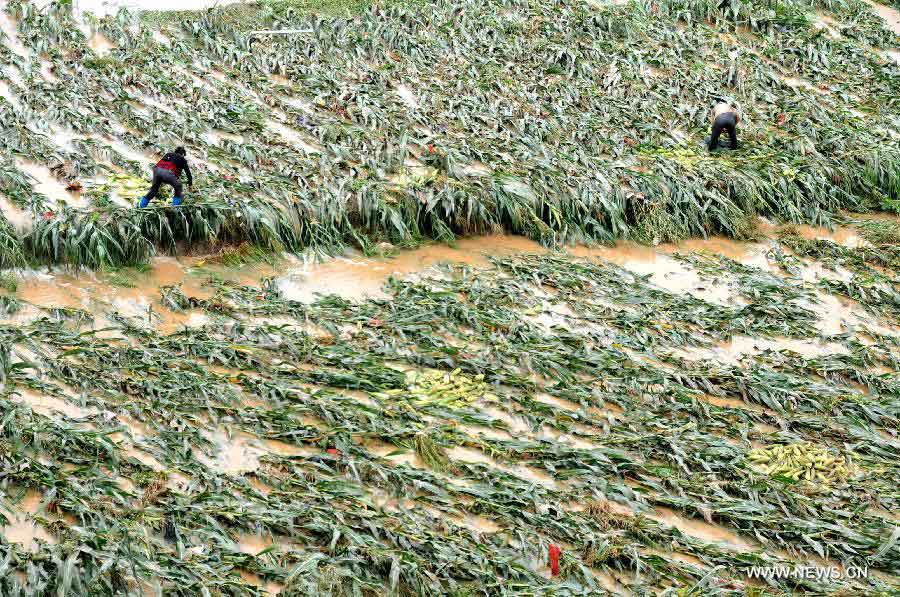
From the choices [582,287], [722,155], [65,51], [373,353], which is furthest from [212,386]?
[722,155]

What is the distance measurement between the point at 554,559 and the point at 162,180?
22.3 ft

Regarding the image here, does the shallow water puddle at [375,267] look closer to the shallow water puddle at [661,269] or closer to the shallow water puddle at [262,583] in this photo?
the shallow water puddle at [661,269]

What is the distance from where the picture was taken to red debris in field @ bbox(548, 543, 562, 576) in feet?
24.8

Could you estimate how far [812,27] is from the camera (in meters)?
20.6

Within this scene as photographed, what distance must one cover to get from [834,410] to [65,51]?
39.5 ft

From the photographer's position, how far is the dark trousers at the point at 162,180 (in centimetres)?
1202

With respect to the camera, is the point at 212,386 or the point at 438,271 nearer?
the point at 212,386

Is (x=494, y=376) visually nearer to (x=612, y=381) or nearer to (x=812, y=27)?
(x=612, y=381)

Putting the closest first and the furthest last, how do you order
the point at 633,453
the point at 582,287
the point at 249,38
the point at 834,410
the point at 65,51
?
the point at 633,453 < the point at 834,410 < the point at 582,287 < the point at 65,51 < the point at 249,38

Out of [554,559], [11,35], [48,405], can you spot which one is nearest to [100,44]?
[11,35]

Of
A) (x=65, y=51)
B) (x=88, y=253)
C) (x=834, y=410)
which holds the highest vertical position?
(x=65, y=51)

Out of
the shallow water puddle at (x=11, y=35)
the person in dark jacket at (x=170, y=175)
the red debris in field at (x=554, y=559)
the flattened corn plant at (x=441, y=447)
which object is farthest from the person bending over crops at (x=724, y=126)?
the shallow water puddle at (x=11, y=35)

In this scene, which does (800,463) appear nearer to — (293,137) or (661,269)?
(661,269)

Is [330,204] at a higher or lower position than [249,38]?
lower
